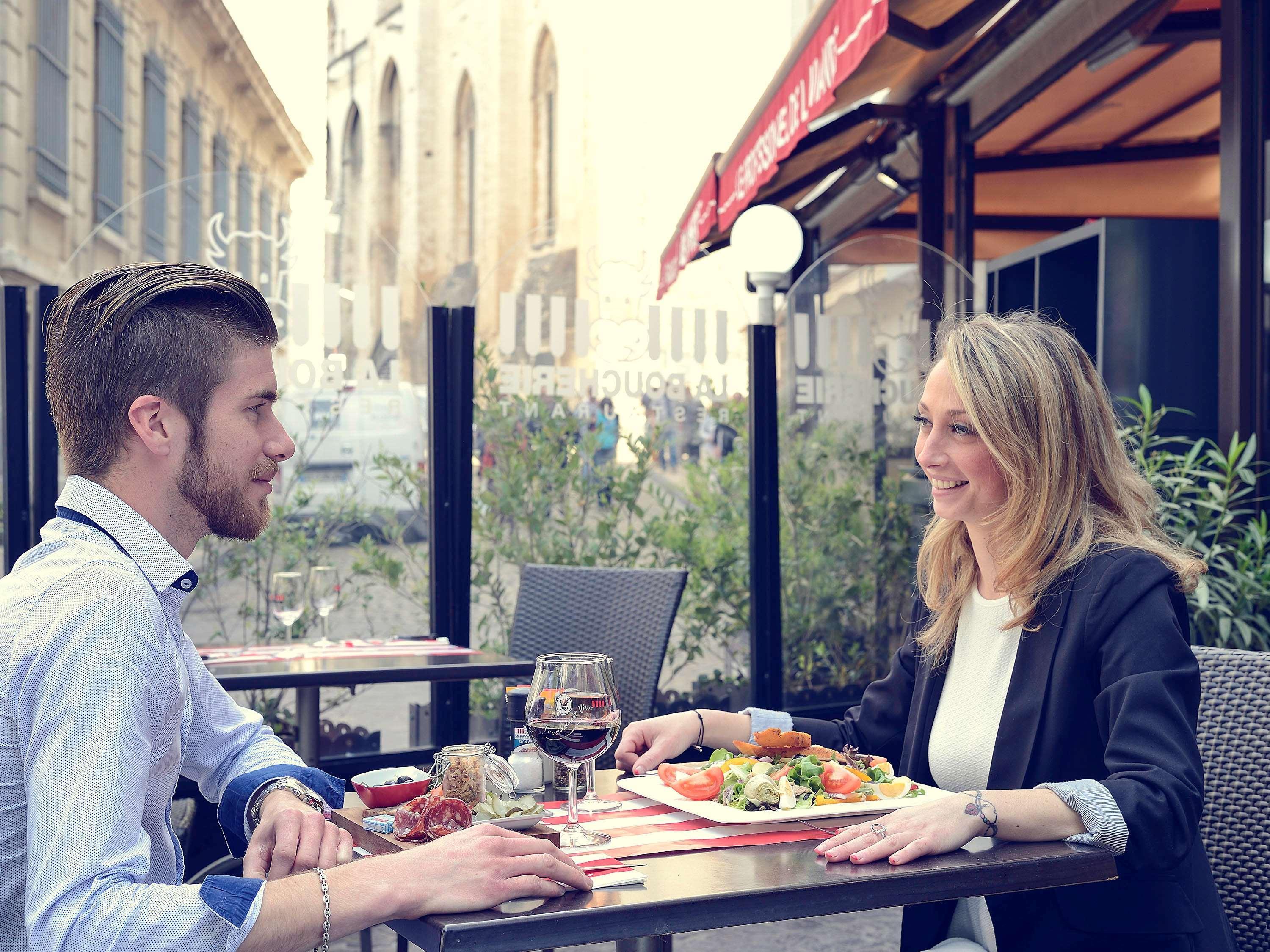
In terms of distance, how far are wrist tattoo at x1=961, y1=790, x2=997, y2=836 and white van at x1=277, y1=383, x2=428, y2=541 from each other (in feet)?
10.7

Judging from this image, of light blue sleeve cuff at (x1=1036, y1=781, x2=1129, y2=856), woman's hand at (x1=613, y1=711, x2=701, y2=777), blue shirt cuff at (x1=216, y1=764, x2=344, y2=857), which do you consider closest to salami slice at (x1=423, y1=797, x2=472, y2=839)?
blue shirt cuff at (x1=216, y1=764, x2=344, y2=857)

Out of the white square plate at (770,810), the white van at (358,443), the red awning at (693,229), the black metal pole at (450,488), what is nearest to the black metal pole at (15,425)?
the white van at (358,443)

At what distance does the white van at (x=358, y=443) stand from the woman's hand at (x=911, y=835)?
10.7 feet

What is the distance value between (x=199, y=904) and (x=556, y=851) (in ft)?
1.17

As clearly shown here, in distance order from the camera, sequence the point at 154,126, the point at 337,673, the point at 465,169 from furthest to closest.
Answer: the point at 465,169
the point at 154,126
the point at 337,673

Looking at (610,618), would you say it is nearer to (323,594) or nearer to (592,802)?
(323,594)

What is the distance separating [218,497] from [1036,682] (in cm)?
119

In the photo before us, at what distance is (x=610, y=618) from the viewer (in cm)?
345

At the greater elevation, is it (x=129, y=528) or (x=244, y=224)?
(x=244, y=224)

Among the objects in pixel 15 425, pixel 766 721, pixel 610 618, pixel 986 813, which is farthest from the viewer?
pixel 15 425

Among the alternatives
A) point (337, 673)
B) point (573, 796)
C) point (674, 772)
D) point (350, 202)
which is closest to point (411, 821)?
point (573, 796)

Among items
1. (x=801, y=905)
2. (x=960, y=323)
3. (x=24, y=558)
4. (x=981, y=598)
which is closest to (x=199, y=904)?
(x=24, y=558)

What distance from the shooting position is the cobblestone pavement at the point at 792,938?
3.42 m

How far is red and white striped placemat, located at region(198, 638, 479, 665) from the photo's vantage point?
3455mm
